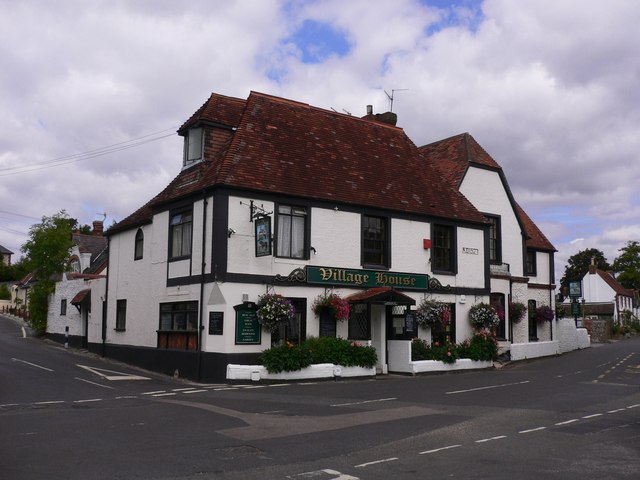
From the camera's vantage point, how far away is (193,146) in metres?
25.0

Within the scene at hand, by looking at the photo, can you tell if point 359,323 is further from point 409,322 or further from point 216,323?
point 216,323

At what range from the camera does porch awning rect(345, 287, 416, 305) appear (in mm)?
23312

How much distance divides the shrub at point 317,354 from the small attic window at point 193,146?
8.09m

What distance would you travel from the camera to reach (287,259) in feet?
74.1

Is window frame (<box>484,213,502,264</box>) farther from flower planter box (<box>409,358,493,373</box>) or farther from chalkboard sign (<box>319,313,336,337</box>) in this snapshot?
chalkboard sign (<box>319,313,336,337</box>)

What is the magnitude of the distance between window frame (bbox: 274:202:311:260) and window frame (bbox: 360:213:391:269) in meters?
2.46

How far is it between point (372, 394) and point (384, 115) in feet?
59.6

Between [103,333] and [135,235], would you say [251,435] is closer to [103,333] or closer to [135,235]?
[135,235]

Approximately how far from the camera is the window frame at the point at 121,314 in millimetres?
27703

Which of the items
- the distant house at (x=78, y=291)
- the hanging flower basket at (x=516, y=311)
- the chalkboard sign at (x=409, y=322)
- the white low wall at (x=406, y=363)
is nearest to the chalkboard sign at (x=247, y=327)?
the chalkboard sign at (x=409, y=322)

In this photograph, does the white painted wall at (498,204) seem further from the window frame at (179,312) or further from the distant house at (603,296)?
the distant house at (603,296)

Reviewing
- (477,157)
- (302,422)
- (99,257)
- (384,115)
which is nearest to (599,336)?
(477,157)

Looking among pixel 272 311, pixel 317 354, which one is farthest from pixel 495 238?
pixel 272 311

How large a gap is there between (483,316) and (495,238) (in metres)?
5.97
